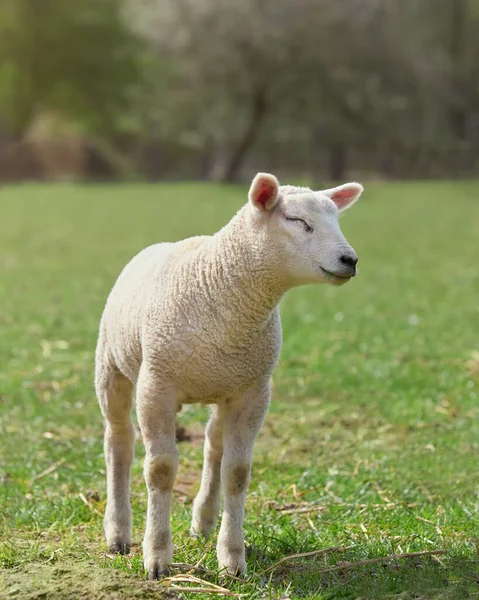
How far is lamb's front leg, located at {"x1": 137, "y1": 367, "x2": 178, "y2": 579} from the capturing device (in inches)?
156

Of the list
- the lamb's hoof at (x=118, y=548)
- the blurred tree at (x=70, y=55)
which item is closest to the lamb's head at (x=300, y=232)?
the lamb's hoof at (x=118, y=548)

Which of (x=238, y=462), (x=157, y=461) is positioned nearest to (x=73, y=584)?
(x=157, y=461)

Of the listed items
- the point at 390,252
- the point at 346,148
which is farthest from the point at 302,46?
the point at 390,252

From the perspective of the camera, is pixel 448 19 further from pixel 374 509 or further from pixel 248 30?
pixel 374 509

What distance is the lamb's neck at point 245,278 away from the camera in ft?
12.8

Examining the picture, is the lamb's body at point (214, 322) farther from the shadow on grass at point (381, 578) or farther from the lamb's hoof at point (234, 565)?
the shadow on grass at point (381, 578)

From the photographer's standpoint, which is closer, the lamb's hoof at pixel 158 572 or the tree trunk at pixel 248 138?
the lamb's hoof at pixel 158 572

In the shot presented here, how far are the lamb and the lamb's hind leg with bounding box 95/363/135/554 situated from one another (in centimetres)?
26

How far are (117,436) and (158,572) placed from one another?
82 cm

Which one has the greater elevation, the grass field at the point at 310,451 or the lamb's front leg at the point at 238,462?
the lamb's front leg at the point at 238,462

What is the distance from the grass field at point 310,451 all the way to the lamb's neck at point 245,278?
3.76 feet

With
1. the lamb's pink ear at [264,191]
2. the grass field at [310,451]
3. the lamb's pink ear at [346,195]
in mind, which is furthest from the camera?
the lamb's pink ear at [346,195]

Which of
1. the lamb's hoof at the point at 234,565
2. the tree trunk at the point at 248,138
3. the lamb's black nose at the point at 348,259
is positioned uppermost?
the lamb's black nose at the point at 348,259

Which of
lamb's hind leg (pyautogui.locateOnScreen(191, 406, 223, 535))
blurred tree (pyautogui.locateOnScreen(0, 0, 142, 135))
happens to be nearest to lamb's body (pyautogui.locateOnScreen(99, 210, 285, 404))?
lamb's hind leg (pyautogui.locateOnScreen(191, 406, 223, 535))
